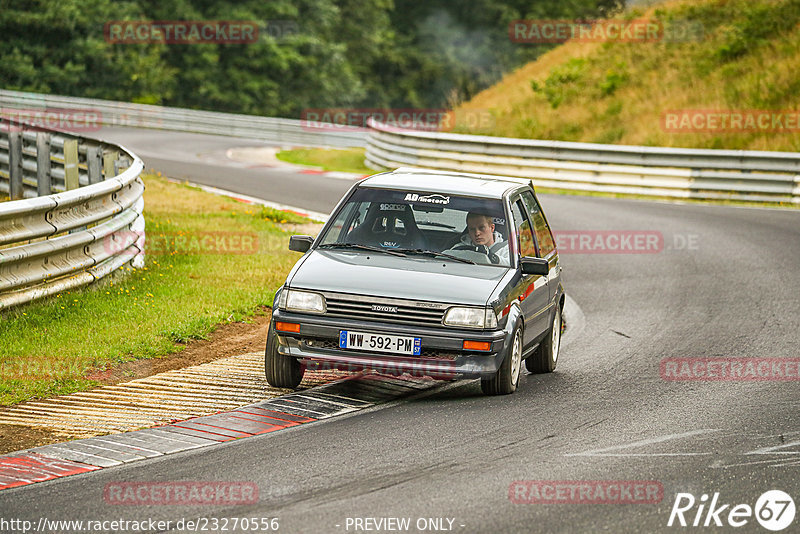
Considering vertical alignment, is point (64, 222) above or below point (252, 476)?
above

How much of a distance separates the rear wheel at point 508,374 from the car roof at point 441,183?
1.39 metres

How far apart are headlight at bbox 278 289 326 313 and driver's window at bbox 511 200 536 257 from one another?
1906mm

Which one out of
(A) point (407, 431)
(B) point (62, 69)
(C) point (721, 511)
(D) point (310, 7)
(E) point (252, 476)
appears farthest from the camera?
(D) point (310, 7)

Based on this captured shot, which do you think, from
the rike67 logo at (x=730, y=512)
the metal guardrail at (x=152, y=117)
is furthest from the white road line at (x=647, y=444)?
the metal guardrail at (x=152, y=117)

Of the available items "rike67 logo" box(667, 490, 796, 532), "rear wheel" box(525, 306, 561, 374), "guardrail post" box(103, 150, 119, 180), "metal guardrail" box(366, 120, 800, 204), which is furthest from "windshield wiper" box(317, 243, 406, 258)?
"metal guardrail" box(366, 120, 800, 204)

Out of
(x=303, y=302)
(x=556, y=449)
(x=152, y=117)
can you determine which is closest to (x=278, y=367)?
(x=303, y=302)

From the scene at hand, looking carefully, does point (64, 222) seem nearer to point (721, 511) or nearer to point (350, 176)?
point (721, 511)

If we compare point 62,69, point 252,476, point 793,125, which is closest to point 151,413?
point 252,476

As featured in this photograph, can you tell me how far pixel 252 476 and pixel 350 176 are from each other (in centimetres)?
2127

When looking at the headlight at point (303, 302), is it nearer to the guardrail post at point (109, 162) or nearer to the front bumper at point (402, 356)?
the front bumper at point (402, 356)

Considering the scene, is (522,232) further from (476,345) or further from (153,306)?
(153,306)

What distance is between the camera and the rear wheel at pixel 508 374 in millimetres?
8367

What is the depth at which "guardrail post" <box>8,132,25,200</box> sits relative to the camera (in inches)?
698

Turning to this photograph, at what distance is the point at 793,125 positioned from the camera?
93.5 feet
